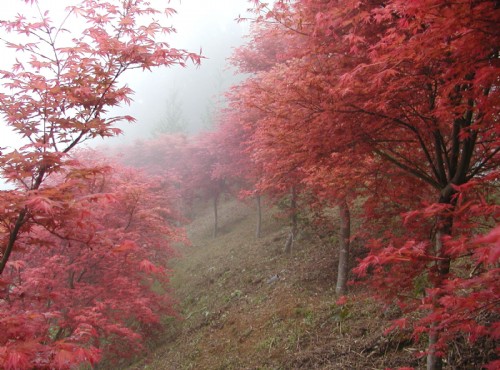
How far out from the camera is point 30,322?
301 centimetres

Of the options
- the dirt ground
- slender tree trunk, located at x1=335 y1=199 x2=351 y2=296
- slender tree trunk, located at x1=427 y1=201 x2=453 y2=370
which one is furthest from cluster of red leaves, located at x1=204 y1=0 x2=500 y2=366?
slender tree trunk, located at x1=335 y1=199 x2=351 y2=296

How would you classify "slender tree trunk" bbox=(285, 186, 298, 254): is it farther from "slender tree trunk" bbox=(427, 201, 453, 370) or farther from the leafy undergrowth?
"slender tree trunk" bbox=(427, 201, 453, 370)

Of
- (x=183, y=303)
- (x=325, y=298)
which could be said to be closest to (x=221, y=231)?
(x=183, y=303)

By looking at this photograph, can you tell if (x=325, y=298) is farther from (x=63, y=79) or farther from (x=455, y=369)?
(x=63, y=79)

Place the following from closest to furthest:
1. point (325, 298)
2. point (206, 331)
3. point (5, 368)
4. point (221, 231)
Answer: point (5, 368) → point (325, 298) → point (206, 331) → point (221, 231)

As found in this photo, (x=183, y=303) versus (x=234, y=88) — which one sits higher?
(x=234, y=88)

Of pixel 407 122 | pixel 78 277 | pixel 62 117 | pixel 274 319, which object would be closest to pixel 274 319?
pixel 274 319

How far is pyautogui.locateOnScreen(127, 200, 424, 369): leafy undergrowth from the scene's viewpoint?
5441 millimetres

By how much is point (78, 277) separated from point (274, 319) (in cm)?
546

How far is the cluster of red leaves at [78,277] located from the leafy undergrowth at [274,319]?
62.9 inches

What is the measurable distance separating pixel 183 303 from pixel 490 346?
1178cm

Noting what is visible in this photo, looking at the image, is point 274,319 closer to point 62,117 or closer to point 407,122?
point 407,122

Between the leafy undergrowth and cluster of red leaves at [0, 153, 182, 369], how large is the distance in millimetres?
1597

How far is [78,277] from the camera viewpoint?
9219mm
